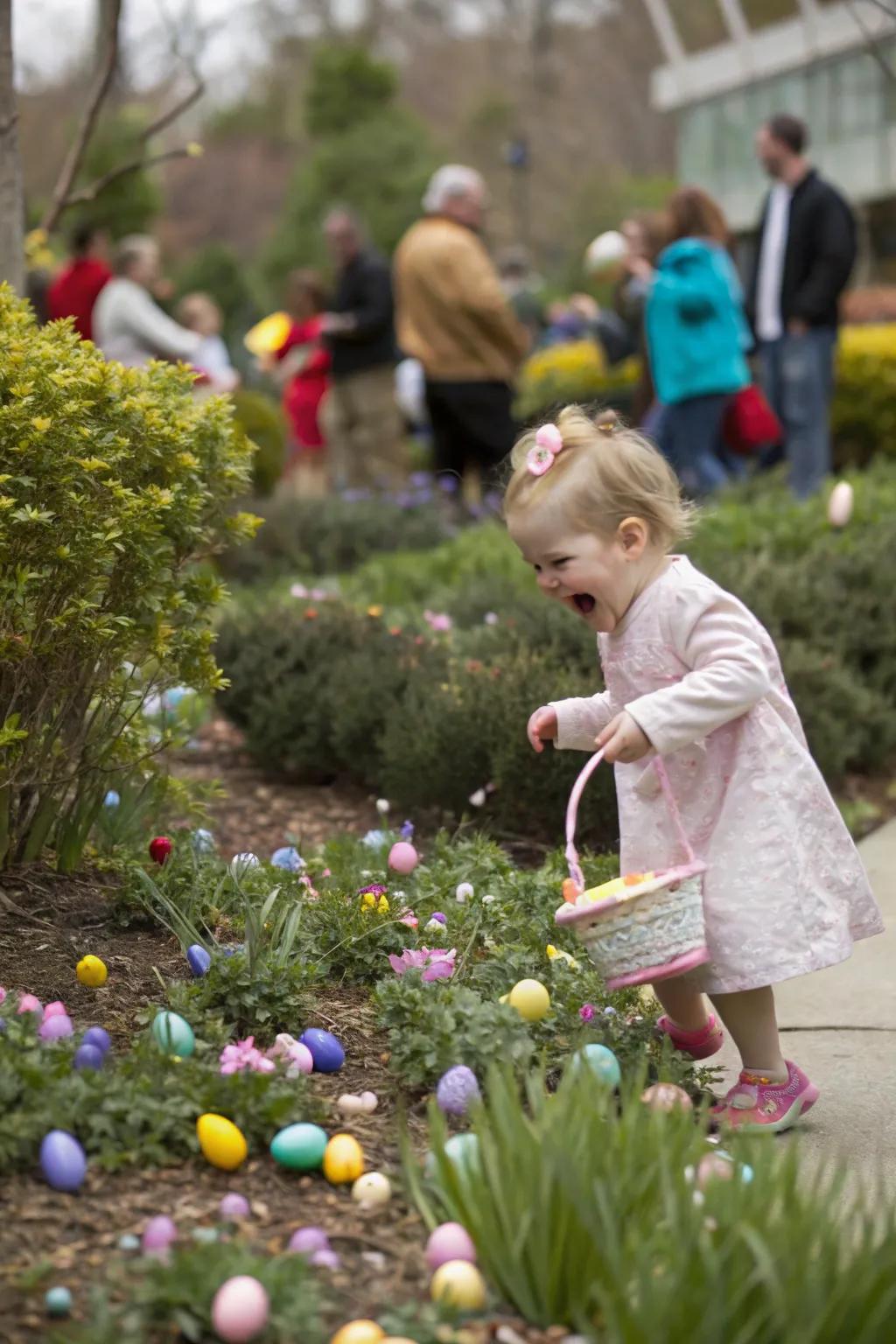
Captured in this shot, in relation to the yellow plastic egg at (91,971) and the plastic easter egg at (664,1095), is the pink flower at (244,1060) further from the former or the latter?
the plastic easter egg at (664,1095)

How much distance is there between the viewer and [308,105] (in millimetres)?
28078

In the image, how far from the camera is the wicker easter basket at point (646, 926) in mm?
2471

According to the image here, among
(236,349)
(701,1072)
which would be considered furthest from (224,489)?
(236,349)

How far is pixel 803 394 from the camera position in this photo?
869 cm

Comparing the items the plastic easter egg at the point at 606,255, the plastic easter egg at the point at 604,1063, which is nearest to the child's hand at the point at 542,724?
the plastic easter egg at the point at 604,1063

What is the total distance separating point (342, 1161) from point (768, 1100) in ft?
2.90

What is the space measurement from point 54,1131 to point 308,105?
2791 cm

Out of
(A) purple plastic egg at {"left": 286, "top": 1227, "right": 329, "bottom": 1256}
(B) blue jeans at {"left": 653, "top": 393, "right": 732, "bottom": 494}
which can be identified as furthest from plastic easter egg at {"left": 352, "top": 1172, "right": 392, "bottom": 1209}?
(B) blue jeans at {"left": 653, "top": 393, "right": 732, "bottom": 494}

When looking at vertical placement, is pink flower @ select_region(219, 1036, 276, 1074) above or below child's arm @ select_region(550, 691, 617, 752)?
below

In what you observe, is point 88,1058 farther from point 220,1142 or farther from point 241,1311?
point 241,1311

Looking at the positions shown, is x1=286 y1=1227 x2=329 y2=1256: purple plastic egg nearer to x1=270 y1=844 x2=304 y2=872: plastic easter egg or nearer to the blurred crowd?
x1=270 y1=844 x2=304 y2=872: plastic easter egg

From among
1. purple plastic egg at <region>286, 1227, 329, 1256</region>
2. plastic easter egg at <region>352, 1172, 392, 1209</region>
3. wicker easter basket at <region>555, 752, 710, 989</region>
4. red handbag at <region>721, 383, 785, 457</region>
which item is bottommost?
plastic easter egg at <region>352, 1172, 392, 1209</region>

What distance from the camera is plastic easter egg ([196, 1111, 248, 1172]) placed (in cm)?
232

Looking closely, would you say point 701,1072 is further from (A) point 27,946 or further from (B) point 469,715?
(B) point 469,715
